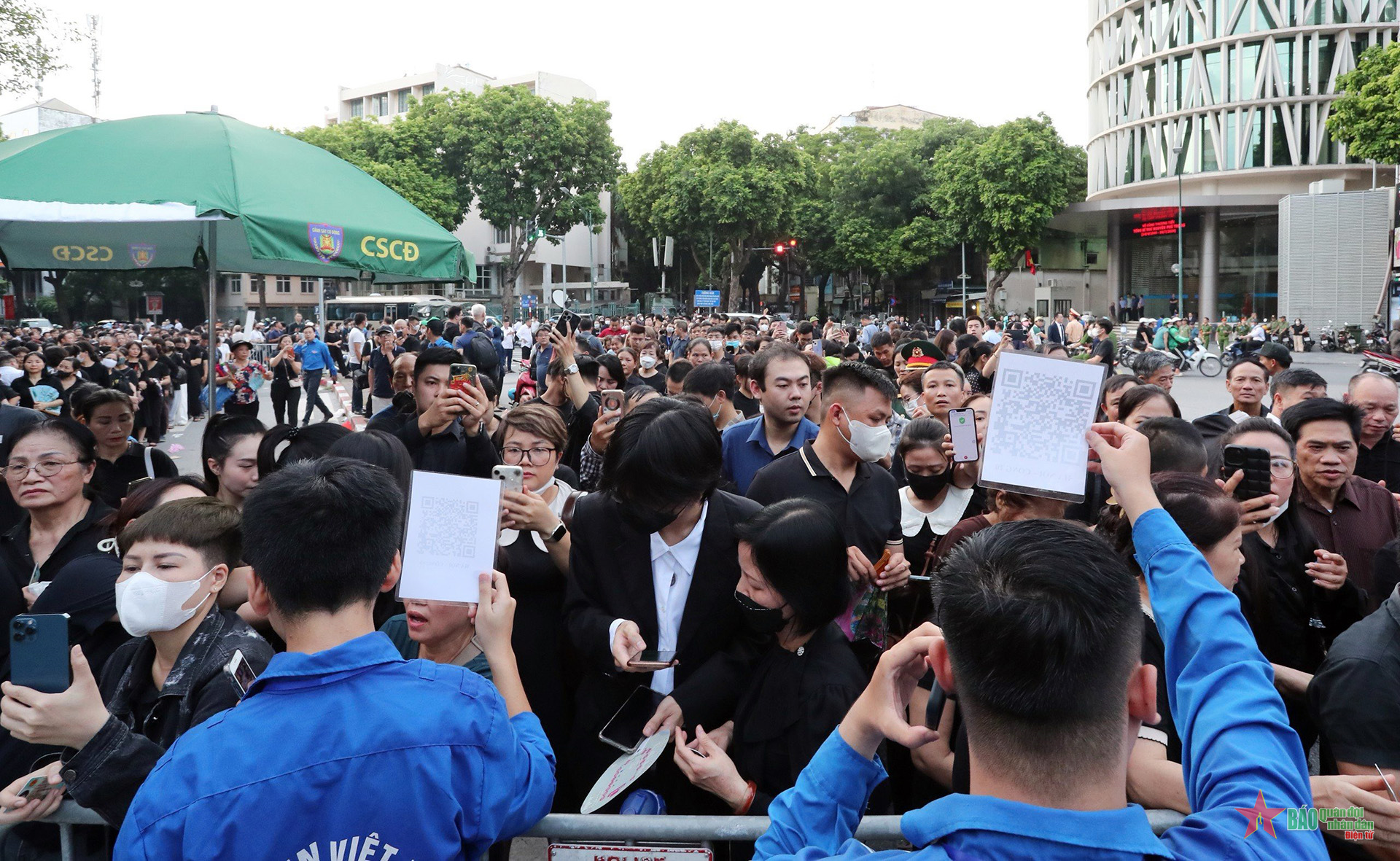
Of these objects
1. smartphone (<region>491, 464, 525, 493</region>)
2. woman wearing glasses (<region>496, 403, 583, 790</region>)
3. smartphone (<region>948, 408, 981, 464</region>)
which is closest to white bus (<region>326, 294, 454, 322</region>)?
smartphone (<region>948, 408, 981, 464</region>)

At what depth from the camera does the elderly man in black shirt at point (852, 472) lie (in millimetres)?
3652

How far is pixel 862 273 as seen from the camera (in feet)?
187

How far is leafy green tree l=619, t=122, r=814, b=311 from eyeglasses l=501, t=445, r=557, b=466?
43.5 meters

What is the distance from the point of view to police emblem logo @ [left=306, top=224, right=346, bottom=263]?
16.9ft

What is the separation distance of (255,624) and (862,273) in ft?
184

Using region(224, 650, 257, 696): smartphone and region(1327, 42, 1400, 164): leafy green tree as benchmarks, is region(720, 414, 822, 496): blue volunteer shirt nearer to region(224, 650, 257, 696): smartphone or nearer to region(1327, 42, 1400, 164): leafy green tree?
region(224, 650, 257, 696): smartphone

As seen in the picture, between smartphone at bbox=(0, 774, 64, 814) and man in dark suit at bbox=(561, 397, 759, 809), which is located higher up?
man in dark suit at bbox=(561, 397, 759, 809)

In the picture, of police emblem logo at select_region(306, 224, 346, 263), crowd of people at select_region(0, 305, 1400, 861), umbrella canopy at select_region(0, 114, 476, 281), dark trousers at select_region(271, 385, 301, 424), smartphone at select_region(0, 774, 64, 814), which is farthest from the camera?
dark trousers at select_region(271, 385, 301, 424)

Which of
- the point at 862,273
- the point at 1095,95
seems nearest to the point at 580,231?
the point at 862,273

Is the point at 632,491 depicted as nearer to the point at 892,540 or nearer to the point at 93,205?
the point at 892,540

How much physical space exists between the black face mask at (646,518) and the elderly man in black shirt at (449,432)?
7.02 feet

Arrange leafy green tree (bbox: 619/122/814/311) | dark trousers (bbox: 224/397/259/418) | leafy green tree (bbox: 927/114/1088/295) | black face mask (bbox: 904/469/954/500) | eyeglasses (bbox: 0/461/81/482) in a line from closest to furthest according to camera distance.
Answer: eyeglasses (bbox: 0/461/81/482) < black face mask (bbox: 904/469/954/500) < dark trousers (bbox: 224/397/259/418) < leafy green tree (bbox: 927/114/1088/295) < leafy green tree (bbox: 619/122/814/311)

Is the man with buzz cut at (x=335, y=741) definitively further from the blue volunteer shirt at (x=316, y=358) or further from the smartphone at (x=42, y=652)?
the blue volunteer shirt at (x=316, y=358)

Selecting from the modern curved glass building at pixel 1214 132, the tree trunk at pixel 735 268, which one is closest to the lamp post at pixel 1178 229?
the modern curved glass building at pixel 1214 132
